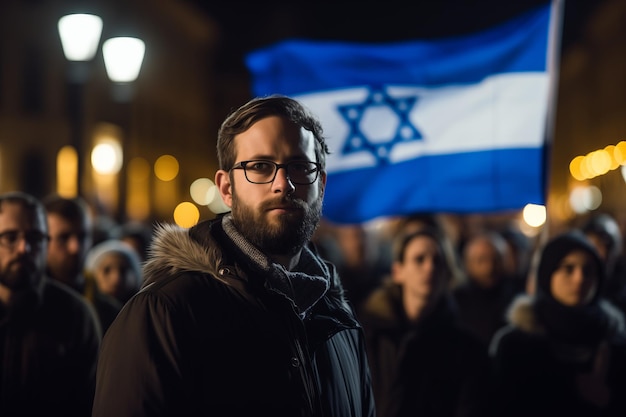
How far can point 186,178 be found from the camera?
7594 cm

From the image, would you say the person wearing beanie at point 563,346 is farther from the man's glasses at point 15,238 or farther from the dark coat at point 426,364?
the man's glasses at point 15,238

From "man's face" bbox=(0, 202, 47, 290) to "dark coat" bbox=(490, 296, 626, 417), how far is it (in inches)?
103

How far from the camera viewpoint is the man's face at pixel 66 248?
6.79 meters

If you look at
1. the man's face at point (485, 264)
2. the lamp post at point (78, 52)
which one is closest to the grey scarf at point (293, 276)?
the man's face at point (485, 264)

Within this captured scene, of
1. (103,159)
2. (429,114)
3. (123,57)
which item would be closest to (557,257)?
(429,114)

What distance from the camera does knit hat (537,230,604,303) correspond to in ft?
20.4

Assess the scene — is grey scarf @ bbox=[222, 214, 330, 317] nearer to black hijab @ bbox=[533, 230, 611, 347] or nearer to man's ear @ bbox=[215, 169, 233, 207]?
man's ear @ bbox=[215, 169, 233, 207]

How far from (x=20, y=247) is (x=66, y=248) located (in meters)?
1.61

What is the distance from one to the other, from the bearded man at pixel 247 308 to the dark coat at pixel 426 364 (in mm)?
2537

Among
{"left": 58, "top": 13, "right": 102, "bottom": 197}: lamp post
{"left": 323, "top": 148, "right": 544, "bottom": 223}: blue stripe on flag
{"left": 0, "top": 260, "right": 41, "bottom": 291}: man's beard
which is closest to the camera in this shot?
{"left": 0, "top": 260, "right": 41, "bottom": 291}: man's beard

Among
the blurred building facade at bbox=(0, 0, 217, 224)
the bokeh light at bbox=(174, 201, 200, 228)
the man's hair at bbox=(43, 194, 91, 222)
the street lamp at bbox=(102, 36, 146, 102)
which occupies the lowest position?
the bokeh light at bbox=(174, 201, 200, 228)

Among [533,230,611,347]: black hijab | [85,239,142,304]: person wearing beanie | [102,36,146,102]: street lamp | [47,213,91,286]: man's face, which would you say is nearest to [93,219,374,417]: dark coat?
[533,230,611,347]: black hijab

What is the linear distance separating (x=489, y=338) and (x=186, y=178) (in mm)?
68386

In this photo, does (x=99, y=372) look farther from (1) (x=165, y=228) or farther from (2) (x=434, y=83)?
(2) (x=434, y=83)
